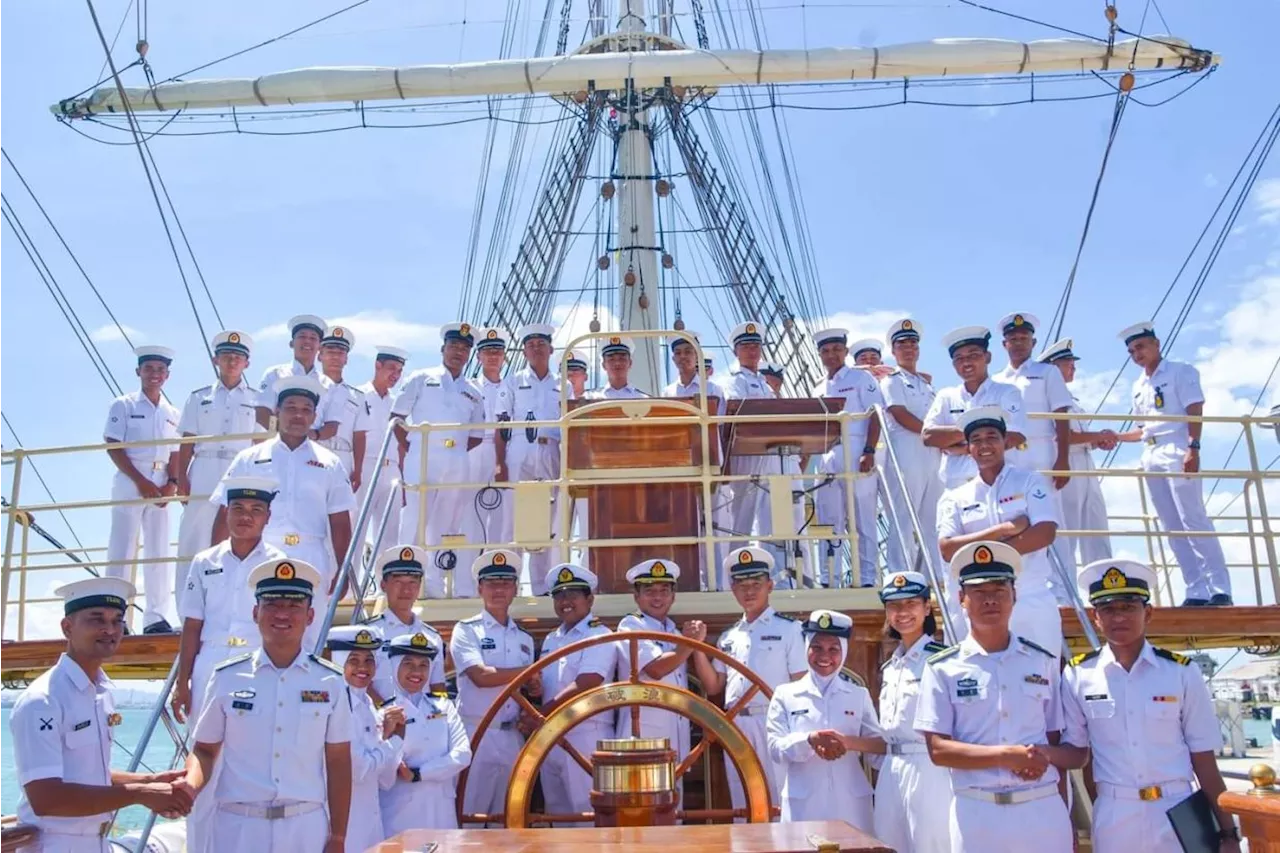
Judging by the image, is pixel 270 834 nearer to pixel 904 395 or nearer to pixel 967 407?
pixel 967 407

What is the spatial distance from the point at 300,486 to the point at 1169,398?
17.4ft

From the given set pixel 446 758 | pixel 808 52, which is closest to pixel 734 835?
pixel 446 758

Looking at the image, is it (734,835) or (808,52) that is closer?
(734,835)

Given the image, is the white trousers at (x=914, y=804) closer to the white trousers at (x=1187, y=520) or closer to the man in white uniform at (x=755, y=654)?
the man in white uniform at (x=755, y=654)

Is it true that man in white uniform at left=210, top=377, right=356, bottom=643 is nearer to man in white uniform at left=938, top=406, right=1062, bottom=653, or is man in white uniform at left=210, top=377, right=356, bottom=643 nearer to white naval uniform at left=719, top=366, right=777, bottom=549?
white naval uniform at left=719, top=366, right=777, bottom=549

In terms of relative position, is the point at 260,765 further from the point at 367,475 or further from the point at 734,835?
the point at 367,475

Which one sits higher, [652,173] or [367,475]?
[652,173]

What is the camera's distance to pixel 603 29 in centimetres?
1736

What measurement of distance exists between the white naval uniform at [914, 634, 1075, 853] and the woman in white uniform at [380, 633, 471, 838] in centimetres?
198

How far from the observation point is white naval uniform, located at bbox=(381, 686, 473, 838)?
4.57 meters

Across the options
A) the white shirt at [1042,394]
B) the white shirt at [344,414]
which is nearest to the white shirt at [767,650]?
the white shirt at [1042,394]

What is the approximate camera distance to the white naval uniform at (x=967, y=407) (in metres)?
6.06

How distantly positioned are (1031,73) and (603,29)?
21.6 feet

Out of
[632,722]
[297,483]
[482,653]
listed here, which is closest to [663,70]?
[297,483]
